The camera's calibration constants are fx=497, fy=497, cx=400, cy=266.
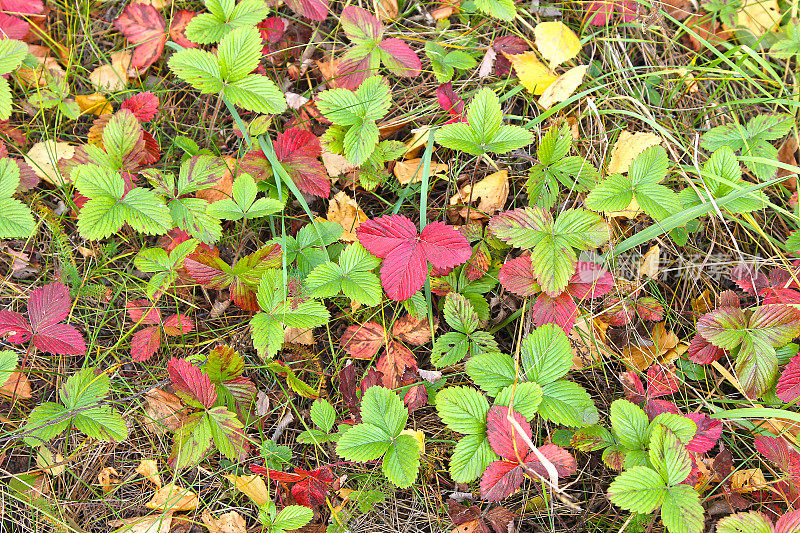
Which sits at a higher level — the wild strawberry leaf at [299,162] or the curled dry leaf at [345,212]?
the wild strawberry leaf at [299,162]

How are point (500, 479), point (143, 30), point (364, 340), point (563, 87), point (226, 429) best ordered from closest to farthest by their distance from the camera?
point (500, 479), point (226, 429), point (364, 340), point (563, 87), point (143, 30)

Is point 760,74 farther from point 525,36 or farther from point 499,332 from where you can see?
point 499,332

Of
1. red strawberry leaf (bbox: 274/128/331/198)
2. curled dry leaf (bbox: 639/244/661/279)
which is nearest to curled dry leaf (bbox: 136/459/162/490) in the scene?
red strawberry leaf (bbox: 274/128/331/198)

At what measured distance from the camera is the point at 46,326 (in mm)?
1660

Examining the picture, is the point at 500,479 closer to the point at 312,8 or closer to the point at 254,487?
the point at 254,487

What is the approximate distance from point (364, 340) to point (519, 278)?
22.3 inches

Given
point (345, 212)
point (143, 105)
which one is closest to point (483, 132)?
point (345, 212)

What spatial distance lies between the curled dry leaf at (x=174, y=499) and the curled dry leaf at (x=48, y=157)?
1219 mm

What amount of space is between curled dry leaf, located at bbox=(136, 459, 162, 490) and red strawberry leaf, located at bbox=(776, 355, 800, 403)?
2.04 m

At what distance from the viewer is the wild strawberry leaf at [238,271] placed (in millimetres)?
1642

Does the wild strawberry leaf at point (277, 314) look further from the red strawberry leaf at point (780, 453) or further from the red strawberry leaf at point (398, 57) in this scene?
the red strawberry leaf at point (780, 453)

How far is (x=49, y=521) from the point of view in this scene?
1.60 metres

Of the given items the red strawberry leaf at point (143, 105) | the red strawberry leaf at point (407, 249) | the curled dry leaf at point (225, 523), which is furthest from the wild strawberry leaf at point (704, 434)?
the red strawberry leaf at point (143, 105)

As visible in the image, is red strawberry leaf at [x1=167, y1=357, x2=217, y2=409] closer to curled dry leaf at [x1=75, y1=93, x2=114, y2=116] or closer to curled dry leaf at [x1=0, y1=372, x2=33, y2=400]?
curled dry leaf at [x1=0, y1=372, x2=33, y2=400]
